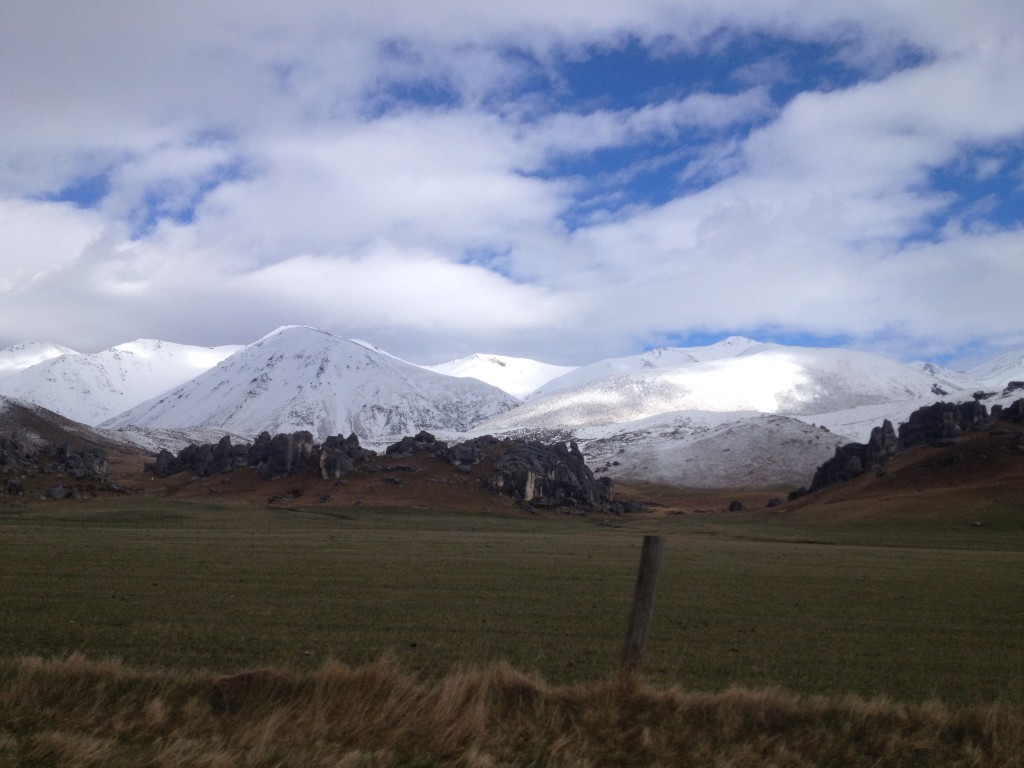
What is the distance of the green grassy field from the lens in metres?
13.4

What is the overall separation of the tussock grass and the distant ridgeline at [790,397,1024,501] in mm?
91522

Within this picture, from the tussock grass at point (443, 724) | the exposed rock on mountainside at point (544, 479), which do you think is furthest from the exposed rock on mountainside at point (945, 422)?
the tussock grass at point (443, 724)

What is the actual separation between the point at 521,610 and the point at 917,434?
98.4m

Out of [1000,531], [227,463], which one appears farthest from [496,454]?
[1000,531]

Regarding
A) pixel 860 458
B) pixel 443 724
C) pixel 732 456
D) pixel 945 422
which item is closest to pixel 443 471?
pixel 860 458

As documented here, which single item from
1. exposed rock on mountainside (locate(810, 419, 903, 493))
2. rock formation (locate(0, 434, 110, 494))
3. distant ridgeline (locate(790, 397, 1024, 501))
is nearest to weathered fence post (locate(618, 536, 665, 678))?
rock formation (locate(0, 434, 110, 494))

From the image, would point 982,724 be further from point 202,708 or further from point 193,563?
point 193,563

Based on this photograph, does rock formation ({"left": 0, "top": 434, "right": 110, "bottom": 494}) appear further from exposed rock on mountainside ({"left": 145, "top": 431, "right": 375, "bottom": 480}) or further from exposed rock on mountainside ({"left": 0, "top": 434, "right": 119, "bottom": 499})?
exposed rock on mountainside ({"left": 145, "top": 431, "right": 375, "bottom": 480})

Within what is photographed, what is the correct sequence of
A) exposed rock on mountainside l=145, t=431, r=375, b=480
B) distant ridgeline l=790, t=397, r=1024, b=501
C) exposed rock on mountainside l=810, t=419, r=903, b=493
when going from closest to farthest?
exposed rock on mountainside l=145, t=431, r=375, b=480 → distant ridgeline l=790, t=397, r=1024, b=501 → exposed rock on mountainside l=810, t=419, r=903, b=493

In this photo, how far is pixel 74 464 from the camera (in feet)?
278

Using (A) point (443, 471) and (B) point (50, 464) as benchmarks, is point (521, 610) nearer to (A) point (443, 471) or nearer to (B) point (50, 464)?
(A) point (443, 471)

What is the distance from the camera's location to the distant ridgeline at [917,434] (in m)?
93.5

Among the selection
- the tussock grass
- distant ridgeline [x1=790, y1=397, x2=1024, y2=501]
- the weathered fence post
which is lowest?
the tussock grass

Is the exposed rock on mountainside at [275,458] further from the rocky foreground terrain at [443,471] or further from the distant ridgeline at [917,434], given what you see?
the distant ridgeline at [917,434]
